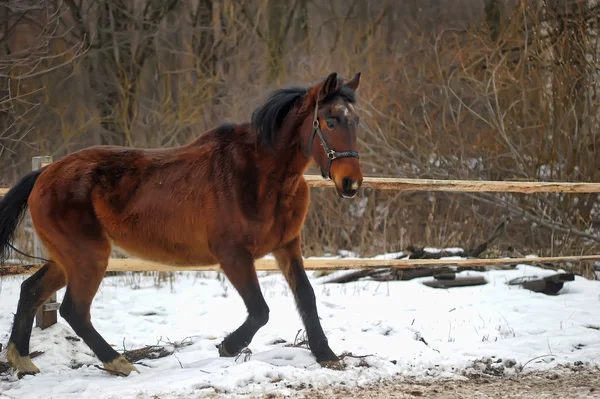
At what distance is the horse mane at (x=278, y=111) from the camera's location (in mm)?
4645

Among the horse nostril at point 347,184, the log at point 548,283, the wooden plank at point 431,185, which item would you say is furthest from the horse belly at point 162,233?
the log at point 548,283

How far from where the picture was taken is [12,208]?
508cm

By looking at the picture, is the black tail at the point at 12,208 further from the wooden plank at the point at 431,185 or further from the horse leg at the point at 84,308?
the wooden plank at the point at 431,185

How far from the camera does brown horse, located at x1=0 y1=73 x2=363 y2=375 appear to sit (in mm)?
4562

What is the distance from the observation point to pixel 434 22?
13.2 m

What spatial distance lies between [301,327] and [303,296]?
124 centimetres

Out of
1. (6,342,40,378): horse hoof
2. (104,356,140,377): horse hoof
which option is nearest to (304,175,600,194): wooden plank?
(104,356,140,377): horse hoof

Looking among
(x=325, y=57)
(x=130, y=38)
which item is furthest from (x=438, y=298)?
(x=130, y=38)

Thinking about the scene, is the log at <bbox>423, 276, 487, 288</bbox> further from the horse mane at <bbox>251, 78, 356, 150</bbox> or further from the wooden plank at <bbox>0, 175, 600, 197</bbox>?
the horse mane at <bbox>251, 78, 356, 150</bbox>

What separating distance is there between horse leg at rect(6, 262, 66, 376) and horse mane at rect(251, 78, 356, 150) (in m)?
1.85

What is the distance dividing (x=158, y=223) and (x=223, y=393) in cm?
136

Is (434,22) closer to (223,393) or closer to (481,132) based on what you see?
(481,132)

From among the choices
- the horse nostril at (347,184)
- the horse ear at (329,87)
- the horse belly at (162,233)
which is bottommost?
the horse belly at (162,233)

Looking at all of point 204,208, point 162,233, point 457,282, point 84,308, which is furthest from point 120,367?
point 457,282
